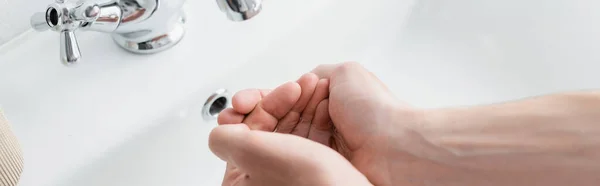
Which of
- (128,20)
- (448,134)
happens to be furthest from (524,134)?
(128,20)

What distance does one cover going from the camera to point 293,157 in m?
0.39

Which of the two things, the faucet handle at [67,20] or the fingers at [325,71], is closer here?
the faucet handle at [67,20]

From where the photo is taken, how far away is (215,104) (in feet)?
1.71

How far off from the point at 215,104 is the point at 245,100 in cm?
7

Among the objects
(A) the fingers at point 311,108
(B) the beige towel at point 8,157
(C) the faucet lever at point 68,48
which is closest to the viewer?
(B) the beige towel at point 8,157

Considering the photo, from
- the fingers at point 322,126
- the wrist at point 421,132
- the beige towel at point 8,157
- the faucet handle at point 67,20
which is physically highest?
the faucet handle at point 67,20

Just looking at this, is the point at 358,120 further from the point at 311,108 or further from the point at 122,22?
the point at 122,22

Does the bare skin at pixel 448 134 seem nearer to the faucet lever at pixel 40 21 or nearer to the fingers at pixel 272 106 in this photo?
the fingers at pixel 272 106

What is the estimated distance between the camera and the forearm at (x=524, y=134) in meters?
0.41

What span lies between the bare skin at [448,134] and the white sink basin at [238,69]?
0.19 ft

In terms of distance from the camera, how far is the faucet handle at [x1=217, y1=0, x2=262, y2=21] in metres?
0.38

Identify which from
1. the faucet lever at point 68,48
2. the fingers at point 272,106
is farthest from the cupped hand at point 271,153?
the faucet lever at point 68,48

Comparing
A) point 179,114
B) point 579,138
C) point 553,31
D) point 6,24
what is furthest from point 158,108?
point 553,31

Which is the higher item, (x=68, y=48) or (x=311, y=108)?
(x=68, y=48)
